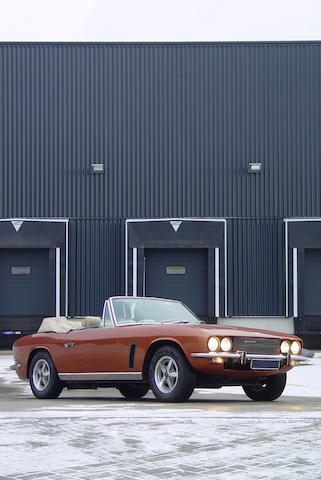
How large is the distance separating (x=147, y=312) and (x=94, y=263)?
17.7 m

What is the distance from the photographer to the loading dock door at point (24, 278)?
2831 centimetres

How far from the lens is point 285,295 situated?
2802 centimetres

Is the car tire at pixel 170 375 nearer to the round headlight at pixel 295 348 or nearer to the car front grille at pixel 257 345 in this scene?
the car front grille at pixel 257 345


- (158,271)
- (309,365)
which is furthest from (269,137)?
(309,365)

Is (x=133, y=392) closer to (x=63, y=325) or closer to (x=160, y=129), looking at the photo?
(x=63, y=325)

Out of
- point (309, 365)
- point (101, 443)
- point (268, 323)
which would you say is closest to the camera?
point (101, 443)

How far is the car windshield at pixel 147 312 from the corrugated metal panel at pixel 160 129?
56.8 ft

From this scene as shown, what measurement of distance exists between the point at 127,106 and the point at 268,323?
8.13 metres

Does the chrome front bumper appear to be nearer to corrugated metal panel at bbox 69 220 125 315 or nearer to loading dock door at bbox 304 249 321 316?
loading dock door at bbox 304 249 321 316

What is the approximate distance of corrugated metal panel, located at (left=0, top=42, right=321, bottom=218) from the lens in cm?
2869

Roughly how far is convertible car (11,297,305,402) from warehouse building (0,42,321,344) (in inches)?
646

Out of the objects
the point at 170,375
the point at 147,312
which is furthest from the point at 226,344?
the point at 147,312

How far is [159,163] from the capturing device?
94.3 feet

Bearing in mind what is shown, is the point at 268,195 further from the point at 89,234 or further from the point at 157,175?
the point at 89,234
